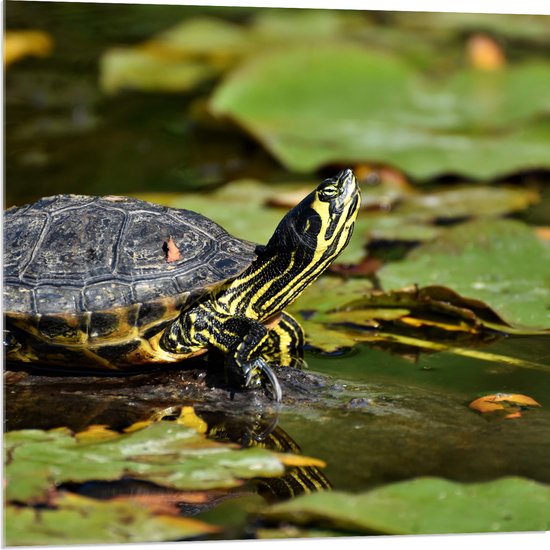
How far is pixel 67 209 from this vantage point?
11.2 feet

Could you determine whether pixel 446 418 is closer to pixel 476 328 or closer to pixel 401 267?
pixel 476 328

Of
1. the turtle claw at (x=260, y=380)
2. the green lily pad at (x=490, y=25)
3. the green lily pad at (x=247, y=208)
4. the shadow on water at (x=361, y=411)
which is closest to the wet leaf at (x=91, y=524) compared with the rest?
the shadow on water at (x=361, y=411)

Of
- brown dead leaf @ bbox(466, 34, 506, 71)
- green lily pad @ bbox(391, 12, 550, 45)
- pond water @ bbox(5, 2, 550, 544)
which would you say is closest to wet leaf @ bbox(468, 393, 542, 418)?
pond water @ bbox(5, 2, 550, 544)

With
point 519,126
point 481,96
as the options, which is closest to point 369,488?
point 519,126

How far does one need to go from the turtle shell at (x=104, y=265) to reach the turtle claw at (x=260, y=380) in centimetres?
34

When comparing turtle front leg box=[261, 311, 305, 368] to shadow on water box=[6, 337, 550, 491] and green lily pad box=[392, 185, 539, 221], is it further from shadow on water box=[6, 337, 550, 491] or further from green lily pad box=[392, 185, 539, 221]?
green lily pad box=[392, 185, 539, 221]

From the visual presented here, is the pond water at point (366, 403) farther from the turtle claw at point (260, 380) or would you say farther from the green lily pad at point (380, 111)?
the green lily pad at point (380, 111)

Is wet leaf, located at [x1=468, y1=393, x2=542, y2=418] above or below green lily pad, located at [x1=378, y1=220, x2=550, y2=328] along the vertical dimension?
below

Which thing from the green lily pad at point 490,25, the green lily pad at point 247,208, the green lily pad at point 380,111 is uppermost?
the green lily pad at point 490,25

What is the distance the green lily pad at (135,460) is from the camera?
2.47 meters

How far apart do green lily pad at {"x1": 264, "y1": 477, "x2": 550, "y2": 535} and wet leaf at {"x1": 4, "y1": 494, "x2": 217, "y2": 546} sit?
279mm

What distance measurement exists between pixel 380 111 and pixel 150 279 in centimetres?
344

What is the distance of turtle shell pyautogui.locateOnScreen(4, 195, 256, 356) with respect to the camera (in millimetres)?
3143

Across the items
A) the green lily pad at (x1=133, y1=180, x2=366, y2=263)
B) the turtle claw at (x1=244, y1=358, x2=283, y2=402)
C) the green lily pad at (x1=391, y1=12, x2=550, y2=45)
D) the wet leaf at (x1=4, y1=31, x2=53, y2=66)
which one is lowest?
the turtle claw at (x1=244, y1=358, x2=283, y2=402)
